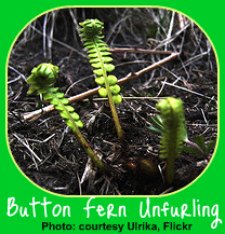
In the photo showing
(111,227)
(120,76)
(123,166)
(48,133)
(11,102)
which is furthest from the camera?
(120,76)

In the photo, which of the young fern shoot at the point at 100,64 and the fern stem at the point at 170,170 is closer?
the fern stem at the point at 170,170

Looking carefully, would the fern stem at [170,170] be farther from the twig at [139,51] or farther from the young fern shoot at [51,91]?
the twig at [139,51]

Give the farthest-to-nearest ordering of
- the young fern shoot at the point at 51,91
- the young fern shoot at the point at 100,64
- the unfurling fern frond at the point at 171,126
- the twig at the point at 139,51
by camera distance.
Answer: the twig at the point at 139,51, the young fern shoot at the point at 100,64, the young fern shoot at the point at 51,91, the unfurling fern frond at the point at 171,126

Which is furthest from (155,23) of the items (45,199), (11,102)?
(45,199)

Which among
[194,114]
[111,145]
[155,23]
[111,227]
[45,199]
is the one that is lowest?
[111,227]

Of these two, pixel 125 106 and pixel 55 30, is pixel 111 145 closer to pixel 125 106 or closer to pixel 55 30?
pixel 125 106

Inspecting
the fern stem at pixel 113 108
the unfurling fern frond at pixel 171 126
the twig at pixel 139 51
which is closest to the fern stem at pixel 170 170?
the unfurling fern frond at pixel 171 126

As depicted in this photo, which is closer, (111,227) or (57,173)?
(111,227)
